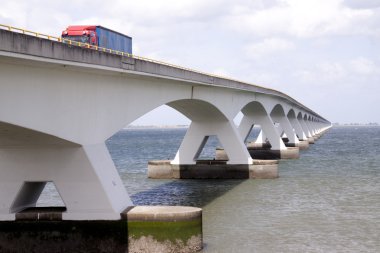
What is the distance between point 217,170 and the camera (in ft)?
150

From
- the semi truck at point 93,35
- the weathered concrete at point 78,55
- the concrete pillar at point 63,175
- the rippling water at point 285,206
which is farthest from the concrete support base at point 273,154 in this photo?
the concrete pillar at point 63,175

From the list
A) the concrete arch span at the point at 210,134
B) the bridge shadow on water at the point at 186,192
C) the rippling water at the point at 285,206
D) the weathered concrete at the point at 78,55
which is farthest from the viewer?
the concrete arch span at the point at 210,134

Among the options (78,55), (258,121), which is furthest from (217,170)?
(78,55)

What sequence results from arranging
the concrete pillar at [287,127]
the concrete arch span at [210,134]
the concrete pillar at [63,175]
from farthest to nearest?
the concrete pillar at [287,127] → the concrete arch span at [210,134] → the concrete pillar at [63,175]

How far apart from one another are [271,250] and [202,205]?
11505 millimetres

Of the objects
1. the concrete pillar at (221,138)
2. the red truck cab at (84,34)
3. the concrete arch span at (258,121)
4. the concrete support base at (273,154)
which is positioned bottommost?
the concrete support base at (273,154)

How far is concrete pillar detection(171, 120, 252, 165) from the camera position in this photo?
45406mm

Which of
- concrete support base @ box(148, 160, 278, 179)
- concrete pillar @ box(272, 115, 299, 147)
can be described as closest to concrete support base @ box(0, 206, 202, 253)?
concrete support base @ box(148, 160, 278, 179)

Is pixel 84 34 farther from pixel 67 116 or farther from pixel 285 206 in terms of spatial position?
pixel 285 206

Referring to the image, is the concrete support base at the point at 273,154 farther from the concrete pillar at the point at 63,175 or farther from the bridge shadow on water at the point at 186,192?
the concrete pillar at the point at 63,175

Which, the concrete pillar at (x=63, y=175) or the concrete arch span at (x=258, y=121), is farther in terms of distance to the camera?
the concrete arch span at (x=258, y=121)

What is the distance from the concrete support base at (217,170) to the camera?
1785 inches

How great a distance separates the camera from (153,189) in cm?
4034

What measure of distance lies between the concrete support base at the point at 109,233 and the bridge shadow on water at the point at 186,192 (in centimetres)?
1251
